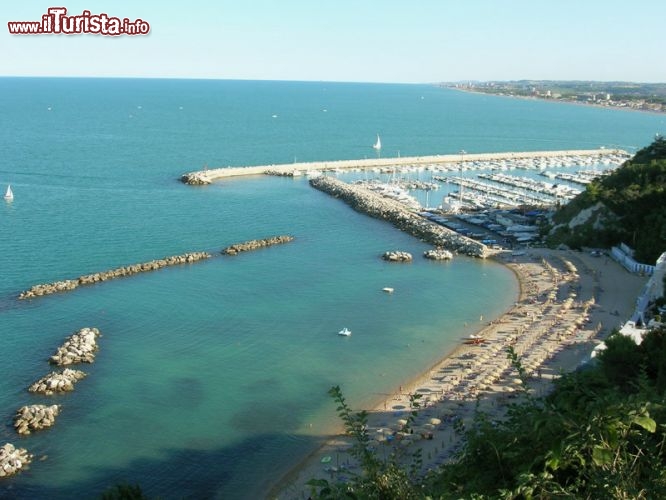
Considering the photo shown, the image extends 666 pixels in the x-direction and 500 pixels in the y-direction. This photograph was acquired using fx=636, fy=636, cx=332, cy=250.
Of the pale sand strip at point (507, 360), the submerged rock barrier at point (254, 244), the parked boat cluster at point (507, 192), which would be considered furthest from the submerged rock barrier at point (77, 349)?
the parked boat cluster at point (507, 192)

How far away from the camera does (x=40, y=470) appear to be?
597 inches

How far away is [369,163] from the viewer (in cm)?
6600

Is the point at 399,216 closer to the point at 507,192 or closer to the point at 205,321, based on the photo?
the point at 507,192

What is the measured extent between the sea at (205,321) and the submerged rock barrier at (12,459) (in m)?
0.21

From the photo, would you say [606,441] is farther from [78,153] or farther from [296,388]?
[78,153]

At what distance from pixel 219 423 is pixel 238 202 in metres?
31.4

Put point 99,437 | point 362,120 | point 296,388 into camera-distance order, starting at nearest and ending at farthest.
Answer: point 99,437 → point 296,388 → point 362,120

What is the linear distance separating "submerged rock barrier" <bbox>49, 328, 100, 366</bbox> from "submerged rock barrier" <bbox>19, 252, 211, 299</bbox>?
19.4ft

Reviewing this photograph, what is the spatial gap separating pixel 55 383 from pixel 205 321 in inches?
272

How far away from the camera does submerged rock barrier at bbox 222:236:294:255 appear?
1361 inches

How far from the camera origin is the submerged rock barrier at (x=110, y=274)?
2734 centimetres

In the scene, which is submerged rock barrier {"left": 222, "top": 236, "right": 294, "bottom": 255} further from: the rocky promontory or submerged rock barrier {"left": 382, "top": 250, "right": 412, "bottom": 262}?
the rocky promontory

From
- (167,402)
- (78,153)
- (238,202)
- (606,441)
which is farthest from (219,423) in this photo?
(78,153)

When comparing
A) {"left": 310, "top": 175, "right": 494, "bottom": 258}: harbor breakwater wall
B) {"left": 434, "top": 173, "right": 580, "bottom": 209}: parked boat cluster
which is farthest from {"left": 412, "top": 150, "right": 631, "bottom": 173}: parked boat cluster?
{"left": 310, "top": 175, "right": 494, "bottom": 258}: harbor breakwater wall
